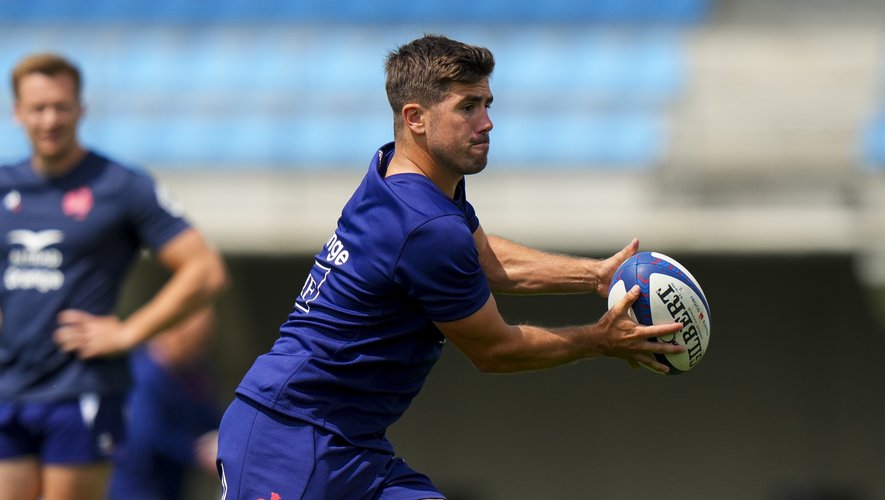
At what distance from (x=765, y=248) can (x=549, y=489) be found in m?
3.70

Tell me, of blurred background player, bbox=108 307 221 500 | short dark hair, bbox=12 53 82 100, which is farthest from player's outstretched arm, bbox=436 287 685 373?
blurred background player, bbox=108 307 221 500

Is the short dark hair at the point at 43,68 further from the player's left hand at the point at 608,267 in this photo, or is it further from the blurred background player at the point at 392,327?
the player's left hand at the point at 608,267

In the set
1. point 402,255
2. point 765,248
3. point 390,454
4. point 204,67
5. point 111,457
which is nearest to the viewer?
point 402,255

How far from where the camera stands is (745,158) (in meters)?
12.1

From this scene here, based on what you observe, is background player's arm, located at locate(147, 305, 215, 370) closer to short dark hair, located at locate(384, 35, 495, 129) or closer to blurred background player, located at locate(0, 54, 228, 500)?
blurred background player, located at locate(0, 54, 228, 500)

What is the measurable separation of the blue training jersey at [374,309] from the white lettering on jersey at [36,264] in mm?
2020

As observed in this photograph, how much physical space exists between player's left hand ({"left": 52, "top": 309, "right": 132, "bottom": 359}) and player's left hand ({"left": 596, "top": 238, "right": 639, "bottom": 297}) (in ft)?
7.77

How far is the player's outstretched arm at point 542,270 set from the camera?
16.2 ft

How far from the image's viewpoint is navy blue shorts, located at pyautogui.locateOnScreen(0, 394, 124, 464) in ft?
19.5

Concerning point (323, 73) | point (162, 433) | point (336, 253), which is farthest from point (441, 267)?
point (323, 73)

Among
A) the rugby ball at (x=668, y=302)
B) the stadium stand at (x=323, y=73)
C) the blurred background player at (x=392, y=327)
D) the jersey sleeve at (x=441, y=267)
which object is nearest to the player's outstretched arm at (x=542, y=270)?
the rugby ball at (x=668, y=302)

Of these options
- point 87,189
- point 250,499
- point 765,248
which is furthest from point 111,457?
point 765,248

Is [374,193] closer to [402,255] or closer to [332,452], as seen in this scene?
[402,255]

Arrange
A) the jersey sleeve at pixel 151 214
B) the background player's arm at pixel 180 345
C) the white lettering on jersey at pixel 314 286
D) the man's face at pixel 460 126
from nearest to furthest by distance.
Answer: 1. the man's face at pixel 460 126
2. the white lettering on jersey at pixel 314 286
3. the jersey sleeve at pixel 151 214
4. the background player's arm at pixel 180 345
